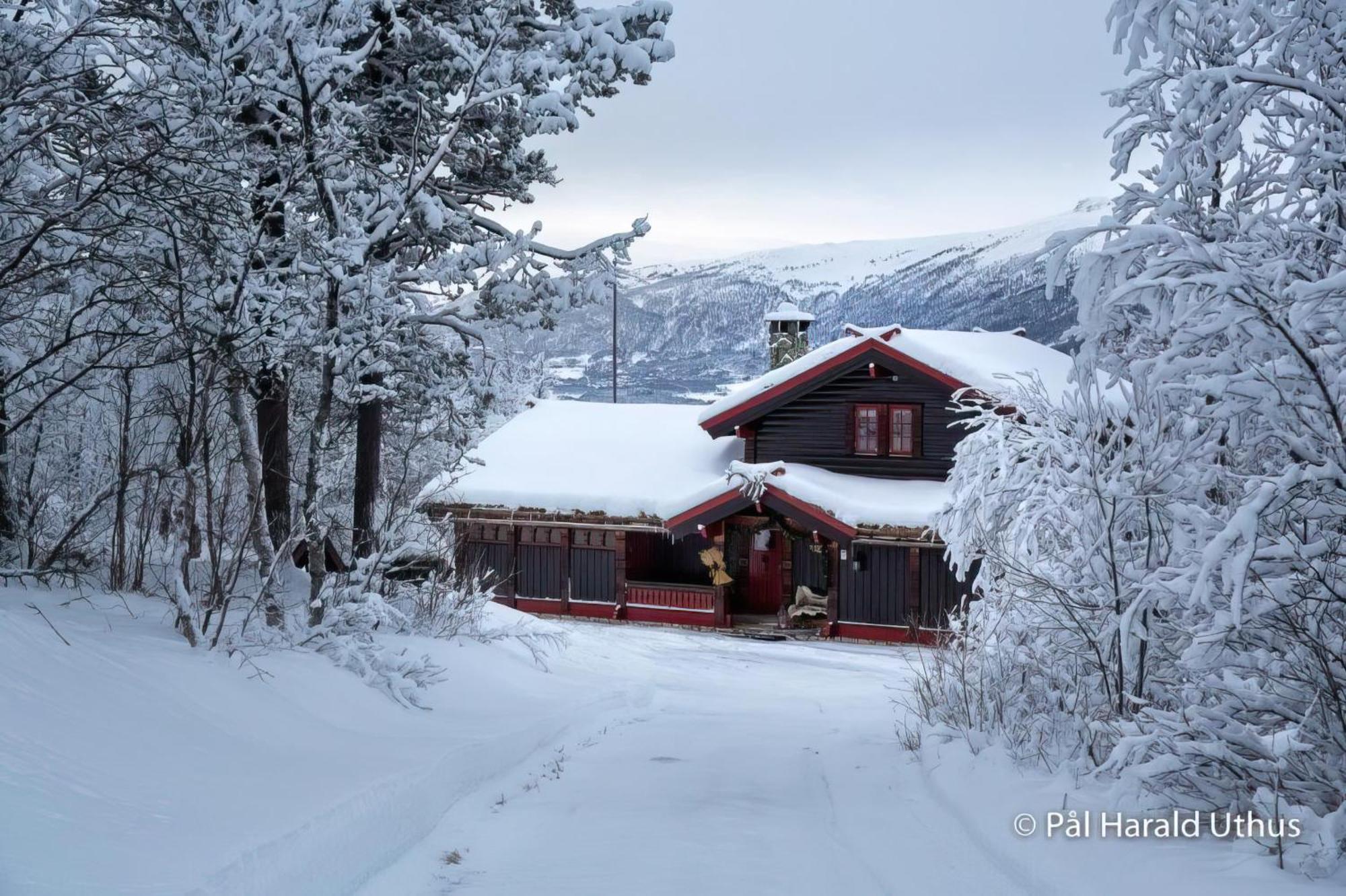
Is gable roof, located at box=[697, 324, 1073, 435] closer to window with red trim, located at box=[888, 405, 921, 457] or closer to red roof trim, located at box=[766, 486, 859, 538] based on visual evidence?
window with red trim, located at box=[888, 405, 921, 457]

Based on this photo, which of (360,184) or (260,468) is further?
(360,184)

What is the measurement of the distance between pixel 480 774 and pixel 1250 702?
5.84 meters

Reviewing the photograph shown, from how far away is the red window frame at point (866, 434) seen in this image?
24.8m

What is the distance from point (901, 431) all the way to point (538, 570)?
9.56 metres

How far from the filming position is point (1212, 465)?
6.48m

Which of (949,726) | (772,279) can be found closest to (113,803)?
(949,726)

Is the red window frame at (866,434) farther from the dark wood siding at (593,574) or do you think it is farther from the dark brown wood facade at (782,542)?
the dark wood siding at (593,574)

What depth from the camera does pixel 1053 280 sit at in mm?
6559

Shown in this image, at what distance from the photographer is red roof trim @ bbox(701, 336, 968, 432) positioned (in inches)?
909

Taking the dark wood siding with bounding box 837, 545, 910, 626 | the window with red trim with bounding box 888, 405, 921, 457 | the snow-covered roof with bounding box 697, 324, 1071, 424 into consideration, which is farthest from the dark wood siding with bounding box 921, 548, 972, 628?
the snow-covered roof with bounding box 697, 324, 1071, 424

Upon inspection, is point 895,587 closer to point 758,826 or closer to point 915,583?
point 915,583

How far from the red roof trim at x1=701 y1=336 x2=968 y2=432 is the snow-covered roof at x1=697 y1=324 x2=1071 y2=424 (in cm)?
3

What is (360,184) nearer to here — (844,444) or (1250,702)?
(1250,702)

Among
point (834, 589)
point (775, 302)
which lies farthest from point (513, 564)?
point (775, 302)
